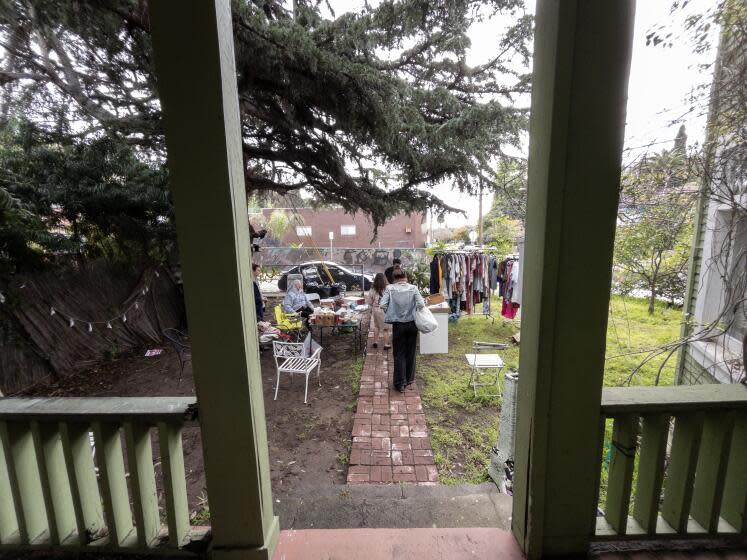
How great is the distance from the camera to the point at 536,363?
1269mm

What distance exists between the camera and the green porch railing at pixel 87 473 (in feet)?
4.65

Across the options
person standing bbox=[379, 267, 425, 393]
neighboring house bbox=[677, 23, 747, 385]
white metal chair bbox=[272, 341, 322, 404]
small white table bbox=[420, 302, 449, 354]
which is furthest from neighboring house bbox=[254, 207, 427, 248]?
neighboring house bbox=[677, 23, 747, 385]

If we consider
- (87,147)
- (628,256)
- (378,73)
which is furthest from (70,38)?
(628,256)

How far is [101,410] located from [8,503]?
0.77 metres

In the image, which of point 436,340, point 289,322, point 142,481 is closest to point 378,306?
point 436,340

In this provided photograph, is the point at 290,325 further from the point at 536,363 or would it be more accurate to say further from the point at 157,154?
the point at 536,363

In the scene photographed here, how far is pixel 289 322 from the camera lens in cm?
660

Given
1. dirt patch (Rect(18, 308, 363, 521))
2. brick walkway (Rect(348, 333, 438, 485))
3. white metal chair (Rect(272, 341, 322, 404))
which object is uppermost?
white metal chair (Rect(272, 341, 322, 404))

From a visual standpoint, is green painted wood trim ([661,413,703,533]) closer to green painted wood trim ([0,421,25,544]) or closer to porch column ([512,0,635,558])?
porch column ([512,0,635,558])

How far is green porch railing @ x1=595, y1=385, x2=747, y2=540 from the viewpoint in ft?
4.58

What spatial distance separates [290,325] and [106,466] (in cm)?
506

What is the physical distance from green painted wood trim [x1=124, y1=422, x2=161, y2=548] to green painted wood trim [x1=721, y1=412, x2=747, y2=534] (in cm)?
257

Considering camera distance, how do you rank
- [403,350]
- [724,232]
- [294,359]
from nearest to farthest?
[724,232], [403,350], [294,359]

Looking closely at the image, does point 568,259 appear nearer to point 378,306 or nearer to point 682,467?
point 682,467
